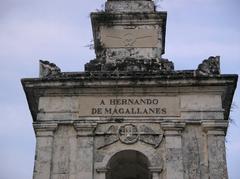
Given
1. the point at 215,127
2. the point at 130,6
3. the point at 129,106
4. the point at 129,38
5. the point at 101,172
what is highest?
the point at 130,6

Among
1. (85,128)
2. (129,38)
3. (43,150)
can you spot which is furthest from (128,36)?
(43,150)

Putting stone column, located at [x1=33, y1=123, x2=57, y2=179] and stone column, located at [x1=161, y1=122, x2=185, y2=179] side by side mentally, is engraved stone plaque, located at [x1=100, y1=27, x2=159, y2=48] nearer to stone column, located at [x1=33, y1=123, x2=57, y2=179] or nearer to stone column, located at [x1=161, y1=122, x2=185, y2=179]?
stone column, located at [x1=161, y1=122, x2=185, y2=179]

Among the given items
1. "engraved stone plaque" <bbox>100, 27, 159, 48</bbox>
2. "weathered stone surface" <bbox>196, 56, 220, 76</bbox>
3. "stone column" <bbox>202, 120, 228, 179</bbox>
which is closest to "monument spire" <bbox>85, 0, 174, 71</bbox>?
"engraved stone plaque" <bbox>100, 27, 159, 48</bbox>

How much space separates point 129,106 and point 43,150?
2494mm

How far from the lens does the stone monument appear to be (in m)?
14.2

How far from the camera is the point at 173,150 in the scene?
14.3m

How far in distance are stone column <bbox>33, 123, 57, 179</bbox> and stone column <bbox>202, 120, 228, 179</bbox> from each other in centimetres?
393

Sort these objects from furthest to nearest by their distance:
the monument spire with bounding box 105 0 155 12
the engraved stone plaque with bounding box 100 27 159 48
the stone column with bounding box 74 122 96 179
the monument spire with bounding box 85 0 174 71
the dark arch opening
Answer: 1. the monument spire with bounding box 105 0 155 12
2. the engraved stone plaque with bounding box 100 27 159 48
3. the monument spire with bounding box 85 0 174 71
4. the dark arch opening
5. the stone column with bounding box 74 122 96 179

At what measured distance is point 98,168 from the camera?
14.2 meters

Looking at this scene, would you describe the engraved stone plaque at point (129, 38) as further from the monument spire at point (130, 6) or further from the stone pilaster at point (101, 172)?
the stone pilaster at point (101, 172)

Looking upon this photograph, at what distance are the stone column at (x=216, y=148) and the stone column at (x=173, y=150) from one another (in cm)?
68

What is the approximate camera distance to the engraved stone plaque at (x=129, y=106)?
14859 millimetres

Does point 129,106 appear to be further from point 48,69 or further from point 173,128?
point 48,69

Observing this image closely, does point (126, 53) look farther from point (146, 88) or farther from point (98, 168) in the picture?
point (98, 168)
